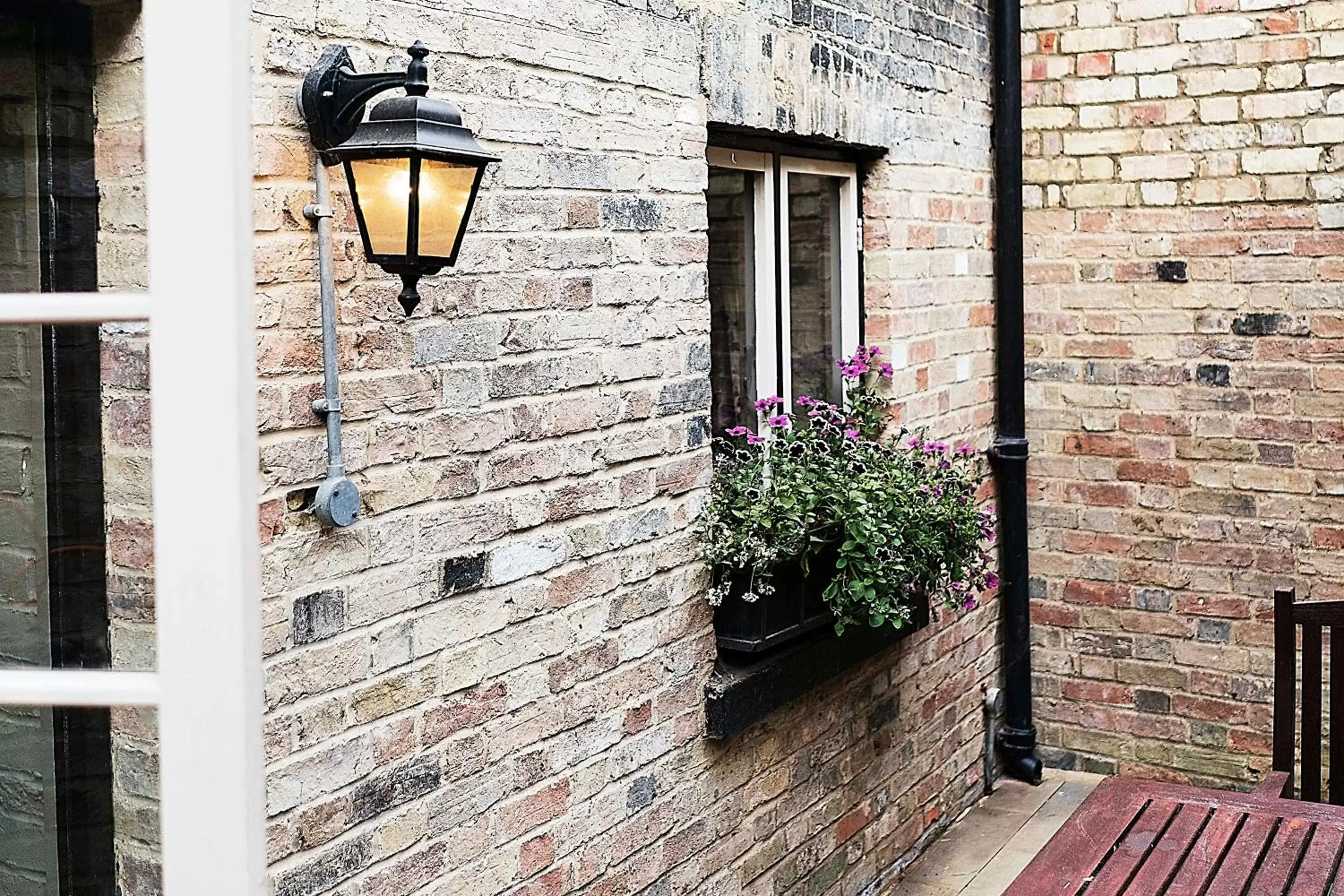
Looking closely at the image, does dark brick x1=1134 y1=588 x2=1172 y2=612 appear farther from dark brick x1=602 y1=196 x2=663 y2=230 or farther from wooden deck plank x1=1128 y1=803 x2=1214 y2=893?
dark brick x1=602 y1=196 x2=663 y2=230

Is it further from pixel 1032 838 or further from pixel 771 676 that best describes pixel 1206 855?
pixel 1032 838

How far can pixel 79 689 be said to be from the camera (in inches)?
48.1

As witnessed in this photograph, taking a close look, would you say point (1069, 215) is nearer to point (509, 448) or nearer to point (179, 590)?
point (509, 448)

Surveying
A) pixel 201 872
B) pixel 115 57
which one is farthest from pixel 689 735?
pixel 201 872

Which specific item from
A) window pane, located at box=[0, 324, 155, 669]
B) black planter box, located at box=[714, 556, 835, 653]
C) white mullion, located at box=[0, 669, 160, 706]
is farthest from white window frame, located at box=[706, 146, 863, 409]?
white mullion, located at box=[0, 669, 160, 706]

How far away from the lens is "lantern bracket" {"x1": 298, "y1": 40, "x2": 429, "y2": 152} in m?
2.32

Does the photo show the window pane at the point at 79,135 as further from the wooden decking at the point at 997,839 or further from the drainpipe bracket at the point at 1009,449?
the drainpipe bracket at the point at 1009,449

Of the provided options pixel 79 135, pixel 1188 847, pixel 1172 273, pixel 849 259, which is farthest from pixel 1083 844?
pixel 1172 273

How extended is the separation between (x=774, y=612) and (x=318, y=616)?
1.44 m

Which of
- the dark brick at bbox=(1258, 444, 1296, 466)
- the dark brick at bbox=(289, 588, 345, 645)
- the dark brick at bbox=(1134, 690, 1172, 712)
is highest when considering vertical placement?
the dark brick at bbox=(1258, 444, 1296, 466)

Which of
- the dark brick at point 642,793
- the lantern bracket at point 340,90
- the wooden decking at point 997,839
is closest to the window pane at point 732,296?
the dark brick at point 642,793

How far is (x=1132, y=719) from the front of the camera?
211 inches

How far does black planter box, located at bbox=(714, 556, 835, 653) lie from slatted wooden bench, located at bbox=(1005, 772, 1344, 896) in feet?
2.63

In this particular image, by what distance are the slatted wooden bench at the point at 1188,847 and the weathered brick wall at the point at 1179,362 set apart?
187 centimetres
